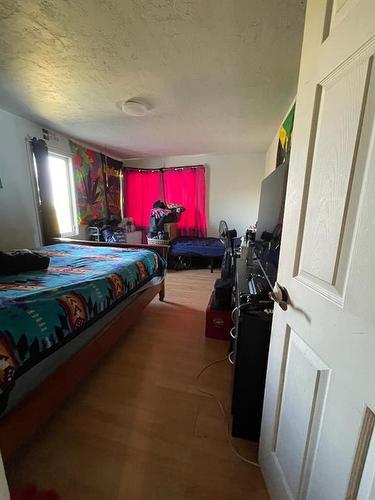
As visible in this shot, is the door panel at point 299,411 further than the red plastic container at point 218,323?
No

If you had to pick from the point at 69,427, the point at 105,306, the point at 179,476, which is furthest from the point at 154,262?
the point at 179,476

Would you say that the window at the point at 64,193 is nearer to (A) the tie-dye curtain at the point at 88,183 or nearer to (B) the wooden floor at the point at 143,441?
(A) the tie-dye curtain at the point at 88,183

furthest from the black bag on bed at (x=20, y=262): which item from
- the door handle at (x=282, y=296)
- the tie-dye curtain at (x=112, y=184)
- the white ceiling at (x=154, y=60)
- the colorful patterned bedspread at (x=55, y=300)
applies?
the tie-dye curtain at (x=112, y=184)

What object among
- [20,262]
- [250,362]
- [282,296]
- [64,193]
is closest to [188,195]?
[64,193]

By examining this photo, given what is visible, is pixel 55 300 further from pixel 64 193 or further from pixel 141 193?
pixel 141 193

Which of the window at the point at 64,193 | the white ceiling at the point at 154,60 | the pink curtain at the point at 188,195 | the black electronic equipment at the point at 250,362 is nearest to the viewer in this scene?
the black electronic equipment at the point at 250,362

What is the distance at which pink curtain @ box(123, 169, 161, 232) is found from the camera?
496cm

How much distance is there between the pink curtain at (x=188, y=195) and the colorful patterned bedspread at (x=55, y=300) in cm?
281

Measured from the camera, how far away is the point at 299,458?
2.28 ft

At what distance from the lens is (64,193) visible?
3639 millimetres

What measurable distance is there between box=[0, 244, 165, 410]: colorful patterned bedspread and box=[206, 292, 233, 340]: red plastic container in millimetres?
769

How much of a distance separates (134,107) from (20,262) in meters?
1.91

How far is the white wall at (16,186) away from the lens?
2.62m

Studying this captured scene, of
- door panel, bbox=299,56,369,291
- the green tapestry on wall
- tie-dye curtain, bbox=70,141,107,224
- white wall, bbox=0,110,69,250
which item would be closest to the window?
tie-dye curtain, bbox=70,141,107,224
